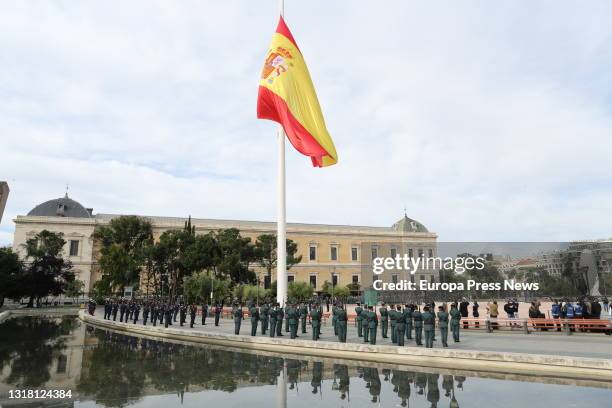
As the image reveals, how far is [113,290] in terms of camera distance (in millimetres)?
46656

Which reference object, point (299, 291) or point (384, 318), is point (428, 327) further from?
point (299, 291)

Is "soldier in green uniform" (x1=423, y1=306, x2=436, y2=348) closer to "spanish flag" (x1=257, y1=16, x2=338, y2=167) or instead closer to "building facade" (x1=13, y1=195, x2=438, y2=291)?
"spanish flag" (x1=257, y1=16, x2=338, y2=167)

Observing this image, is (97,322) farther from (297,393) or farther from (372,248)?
(372,248)

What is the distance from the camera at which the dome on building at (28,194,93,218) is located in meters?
56.8

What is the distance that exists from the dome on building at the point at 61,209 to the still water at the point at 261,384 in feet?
166

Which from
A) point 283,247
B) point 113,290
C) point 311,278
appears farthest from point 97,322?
point 311,278

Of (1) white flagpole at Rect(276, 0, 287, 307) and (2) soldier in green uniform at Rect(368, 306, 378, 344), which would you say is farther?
(1) white flagpole at Rect(276, 0, 287, 307)

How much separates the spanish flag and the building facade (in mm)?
35156

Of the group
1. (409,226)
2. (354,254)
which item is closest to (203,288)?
(354,254)

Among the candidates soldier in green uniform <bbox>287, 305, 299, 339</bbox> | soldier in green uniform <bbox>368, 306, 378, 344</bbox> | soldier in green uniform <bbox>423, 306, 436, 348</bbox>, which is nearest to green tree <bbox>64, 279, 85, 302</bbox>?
soldier in green uniform <bbox>287, 305, 299, 339</bbox>

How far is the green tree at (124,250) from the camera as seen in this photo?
143 feet

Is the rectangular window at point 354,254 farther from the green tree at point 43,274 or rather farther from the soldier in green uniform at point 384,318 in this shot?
the soldier in green uniform at point 384,318

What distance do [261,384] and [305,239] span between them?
5572cm

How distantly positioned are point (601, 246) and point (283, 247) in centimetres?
2022
